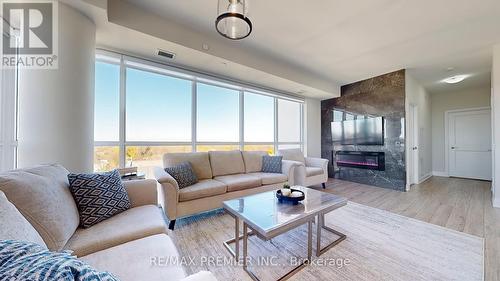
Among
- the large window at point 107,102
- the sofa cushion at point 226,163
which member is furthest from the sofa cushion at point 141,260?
the large window at point 107,102

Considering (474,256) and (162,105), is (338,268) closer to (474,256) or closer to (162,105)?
(474,256)

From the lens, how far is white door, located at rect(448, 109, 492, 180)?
4.75 metres

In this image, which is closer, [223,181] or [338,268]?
[338,268]

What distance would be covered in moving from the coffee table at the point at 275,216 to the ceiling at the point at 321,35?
2.19 m

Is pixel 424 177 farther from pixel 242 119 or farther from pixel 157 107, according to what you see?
pixel 157 107

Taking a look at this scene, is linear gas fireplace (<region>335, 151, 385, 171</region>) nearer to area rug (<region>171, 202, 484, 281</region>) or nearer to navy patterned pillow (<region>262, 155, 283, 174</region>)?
area rug (<region>171, 202, 484, 281</region>)

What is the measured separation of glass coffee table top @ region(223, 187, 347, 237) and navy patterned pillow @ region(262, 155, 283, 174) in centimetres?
135

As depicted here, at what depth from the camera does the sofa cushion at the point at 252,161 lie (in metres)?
3.46

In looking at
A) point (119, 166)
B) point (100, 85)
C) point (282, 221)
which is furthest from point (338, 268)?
point (100, 85)

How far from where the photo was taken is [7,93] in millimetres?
1766

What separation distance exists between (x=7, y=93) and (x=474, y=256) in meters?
4.66

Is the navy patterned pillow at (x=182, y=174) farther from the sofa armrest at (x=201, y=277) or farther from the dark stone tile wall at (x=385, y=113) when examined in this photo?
the dark stone tile wall at (x=385, y=113)

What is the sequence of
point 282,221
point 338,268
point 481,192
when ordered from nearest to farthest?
point 282,221 < point 338,268 < point 481,192

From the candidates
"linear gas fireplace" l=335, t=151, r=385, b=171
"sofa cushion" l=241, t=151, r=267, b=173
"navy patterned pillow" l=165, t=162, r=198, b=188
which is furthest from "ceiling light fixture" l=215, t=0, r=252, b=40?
"linear gas fireplace" l=335, t=151, r=385, b=171
